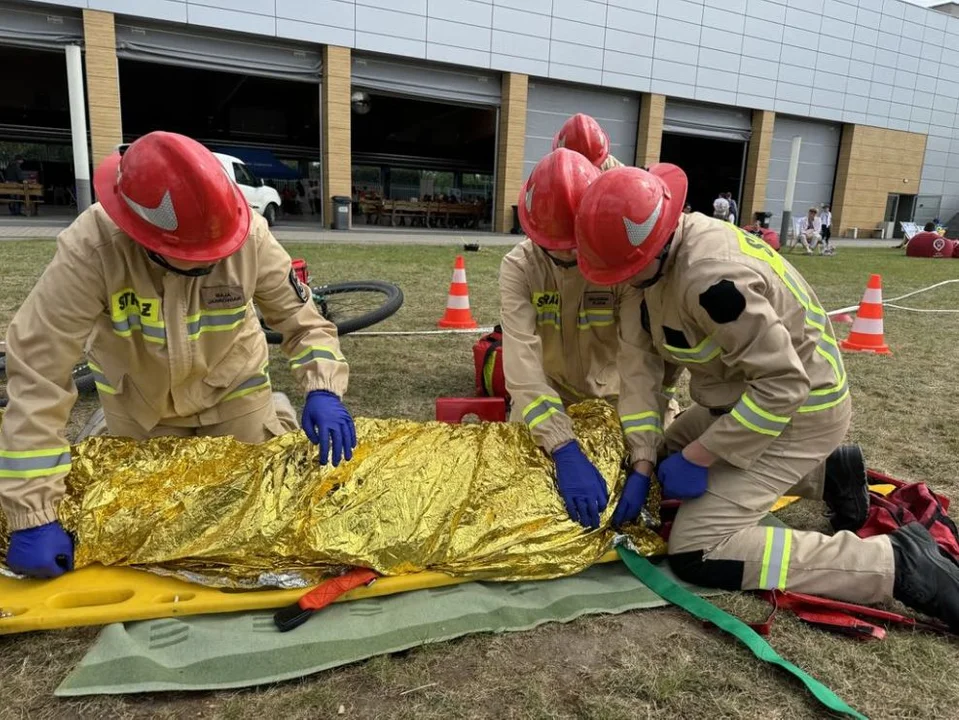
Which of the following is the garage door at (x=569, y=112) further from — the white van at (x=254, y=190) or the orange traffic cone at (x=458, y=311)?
the orange traffic cone at (x=458, y=311)

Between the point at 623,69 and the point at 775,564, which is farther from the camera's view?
the point at 623,69

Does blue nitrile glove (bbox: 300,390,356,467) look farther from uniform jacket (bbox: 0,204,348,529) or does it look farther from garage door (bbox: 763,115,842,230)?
garage door (bbox: 763,115,842,230)

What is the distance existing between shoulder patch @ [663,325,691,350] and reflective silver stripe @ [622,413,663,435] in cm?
29

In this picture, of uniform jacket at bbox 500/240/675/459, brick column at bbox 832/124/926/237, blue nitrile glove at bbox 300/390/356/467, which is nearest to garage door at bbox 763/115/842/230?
brick column at bbox 832/124/926/237

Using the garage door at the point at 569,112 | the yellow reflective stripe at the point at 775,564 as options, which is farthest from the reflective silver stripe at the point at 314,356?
the garage door at the point at 569,112

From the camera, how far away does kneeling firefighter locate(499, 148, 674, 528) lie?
8.07 ft

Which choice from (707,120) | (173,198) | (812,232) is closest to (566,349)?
(173,198)

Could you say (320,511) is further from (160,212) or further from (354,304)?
(354,304)

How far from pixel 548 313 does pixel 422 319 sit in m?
3.65

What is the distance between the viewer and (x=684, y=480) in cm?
238

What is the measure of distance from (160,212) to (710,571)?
2.14 metres

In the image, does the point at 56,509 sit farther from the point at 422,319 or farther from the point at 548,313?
the point at 422,319

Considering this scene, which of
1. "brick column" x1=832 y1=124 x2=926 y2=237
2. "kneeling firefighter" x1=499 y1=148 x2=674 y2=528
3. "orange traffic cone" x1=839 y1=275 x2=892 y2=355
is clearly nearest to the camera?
"kneeling firefighter" x1=499 y1=148 x2=674 y2=528

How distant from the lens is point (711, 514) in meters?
2.36
